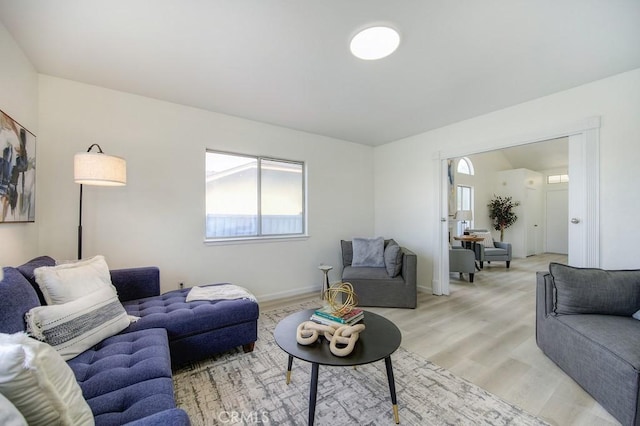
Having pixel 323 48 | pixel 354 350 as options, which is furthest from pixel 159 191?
pixel 354 350

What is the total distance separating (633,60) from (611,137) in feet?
2.10

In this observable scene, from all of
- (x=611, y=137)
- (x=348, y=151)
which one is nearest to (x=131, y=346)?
(x=348, y=151)

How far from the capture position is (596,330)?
1790 mm

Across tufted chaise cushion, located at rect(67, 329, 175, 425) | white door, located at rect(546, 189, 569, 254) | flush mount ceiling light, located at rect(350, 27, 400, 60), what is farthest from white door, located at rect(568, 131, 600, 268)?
white door, located at rect(546, 189, 569, 254)

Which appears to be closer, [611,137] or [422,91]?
[611,137]

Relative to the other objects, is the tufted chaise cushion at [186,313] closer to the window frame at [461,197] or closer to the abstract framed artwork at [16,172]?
the abstract framed artwork at [16,172]

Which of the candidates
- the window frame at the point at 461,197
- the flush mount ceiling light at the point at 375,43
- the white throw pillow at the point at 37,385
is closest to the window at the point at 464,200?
the window frame at the point at 461,197

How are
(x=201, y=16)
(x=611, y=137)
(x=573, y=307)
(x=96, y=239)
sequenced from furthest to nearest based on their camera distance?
(x=96, y=239)
(x=611, y=137)
(x=573, y=307)
(x=201, y=16)

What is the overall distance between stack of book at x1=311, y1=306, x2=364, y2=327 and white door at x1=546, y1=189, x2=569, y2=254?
909 centimetres

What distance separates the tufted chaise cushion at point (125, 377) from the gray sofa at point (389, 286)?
2.41m

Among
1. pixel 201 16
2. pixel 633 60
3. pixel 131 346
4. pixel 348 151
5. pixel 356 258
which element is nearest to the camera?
pixel 131 346

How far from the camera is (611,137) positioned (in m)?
2.47

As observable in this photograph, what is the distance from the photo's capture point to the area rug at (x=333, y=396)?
5.14 feet

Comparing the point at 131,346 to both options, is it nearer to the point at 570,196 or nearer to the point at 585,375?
the point at 585,375
